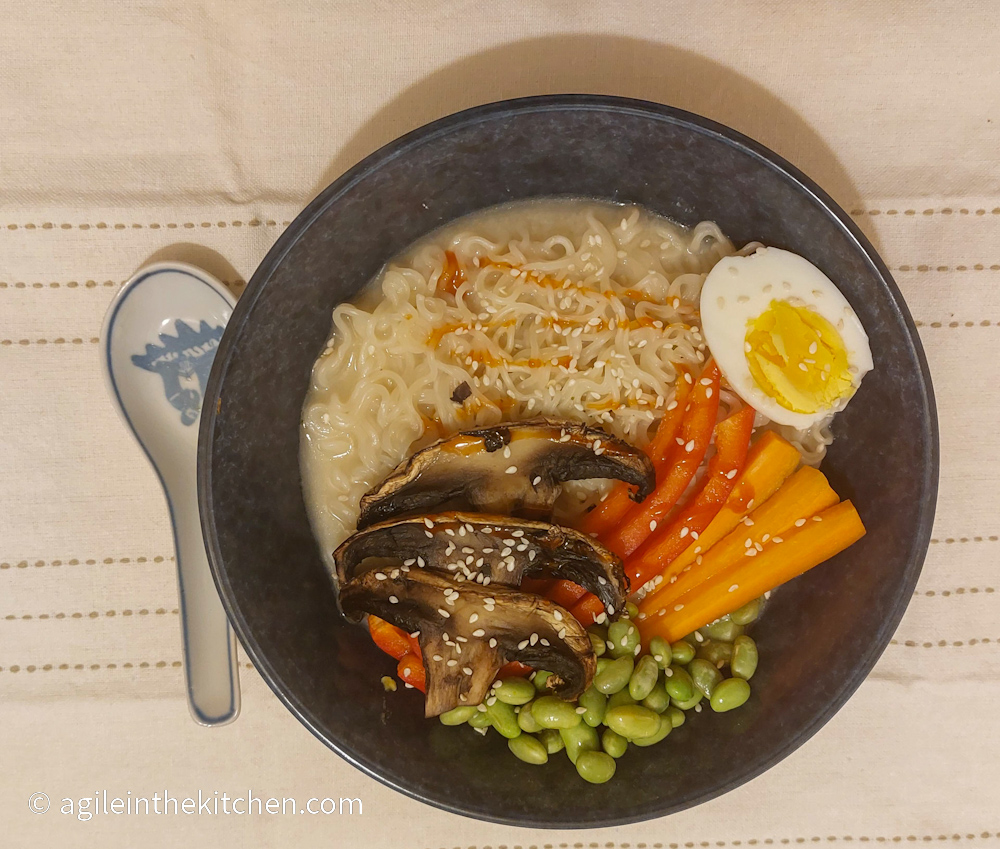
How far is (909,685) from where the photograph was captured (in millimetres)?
1952

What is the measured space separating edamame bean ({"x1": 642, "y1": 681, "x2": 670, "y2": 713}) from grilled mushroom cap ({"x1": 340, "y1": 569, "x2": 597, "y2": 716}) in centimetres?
19

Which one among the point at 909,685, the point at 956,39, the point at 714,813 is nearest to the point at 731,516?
the point at 909,685

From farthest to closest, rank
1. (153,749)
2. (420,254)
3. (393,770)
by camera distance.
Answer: (153,749) < (420,254) < (393,770)

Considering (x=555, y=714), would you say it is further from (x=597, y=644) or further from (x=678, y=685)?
(x=678, y=685)

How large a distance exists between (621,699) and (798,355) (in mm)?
983

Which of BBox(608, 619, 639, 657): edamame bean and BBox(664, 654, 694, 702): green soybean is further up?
BBox(608, 619, 639, 657): edamame bean

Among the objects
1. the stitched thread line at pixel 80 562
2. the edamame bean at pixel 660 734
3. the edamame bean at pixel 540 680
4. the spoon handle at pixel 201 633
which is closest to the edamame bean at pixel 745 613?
the edamame bean at pixel 660 734

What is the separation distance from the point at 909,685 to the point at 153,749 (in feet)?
7.30

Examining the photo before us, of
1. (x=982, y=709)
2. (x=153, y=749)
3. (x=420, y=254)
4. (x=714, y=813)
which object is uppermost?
(x=420, y=254)

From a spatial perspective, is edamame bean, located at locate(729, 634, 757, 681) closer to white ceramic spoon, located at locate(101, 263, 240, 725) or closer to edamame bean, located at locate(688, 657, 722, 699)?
edamame bean, located at locate(688, 657, 722, 699)

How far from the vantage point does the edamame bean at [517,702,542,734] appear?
67.0 inches

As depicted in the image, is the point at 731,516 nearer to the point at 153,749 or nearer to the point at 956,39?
the point at 956,39

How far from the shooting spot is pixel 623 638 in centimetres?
170

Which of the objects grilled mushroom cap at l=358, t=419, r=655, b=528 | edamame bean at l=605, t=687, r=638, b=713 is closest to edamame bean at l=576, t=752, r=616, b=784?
edamame bean at l=605, t=687, r=638, b=713
